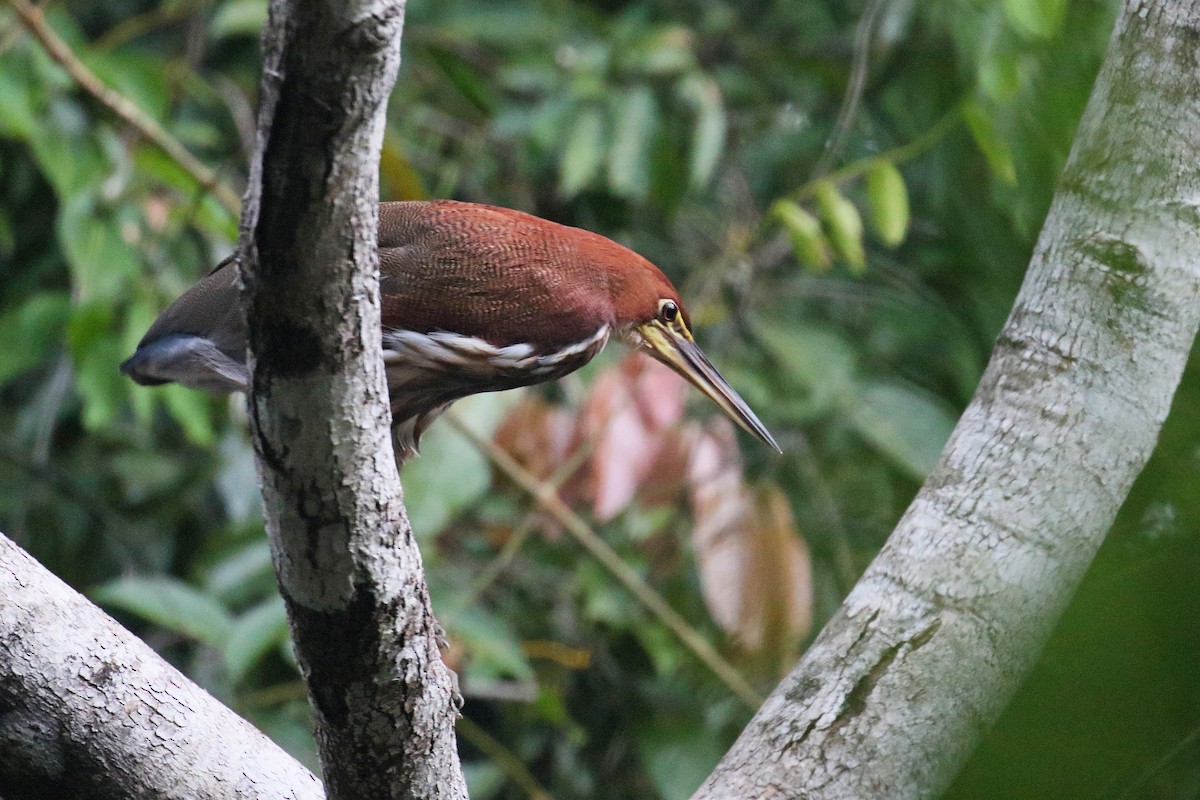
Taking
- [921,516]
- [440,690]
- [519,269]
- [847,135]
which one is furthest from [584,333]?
[847,135]

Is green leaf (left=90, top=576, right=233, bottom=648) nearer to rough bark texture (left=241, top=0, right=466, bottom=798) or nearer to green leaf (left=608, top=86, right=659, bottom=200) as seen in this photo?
green leaf (left=608, top=86, right=659, bottom=200)

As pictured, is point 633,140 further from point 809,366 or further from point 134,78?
point 134,78

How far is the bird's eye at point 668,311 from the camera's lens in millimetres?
2285

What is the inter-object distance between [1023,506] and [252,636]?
1884 millimetres

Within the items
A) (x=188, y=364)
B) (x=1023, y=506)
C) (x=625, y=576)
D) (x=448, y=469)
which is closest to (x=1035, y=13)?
(x=1023, y=506)

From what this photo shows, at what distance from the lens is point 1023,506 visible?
65.7 inches

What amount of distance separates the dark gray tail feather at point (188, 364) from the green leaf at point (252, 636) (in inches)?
28.2

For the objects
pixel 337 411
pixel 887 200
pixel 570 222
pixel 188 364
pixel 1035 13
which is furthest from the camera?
pixel 570 222

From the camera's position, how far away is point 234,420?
3.64 metres

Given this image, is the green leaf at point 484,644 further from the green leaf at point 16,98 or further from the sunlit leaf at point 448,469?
the green leaf at point 16,98

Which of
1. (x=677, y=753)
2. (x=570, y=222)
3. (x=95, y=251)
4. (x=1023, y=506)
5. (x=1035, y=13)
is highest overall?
(x=570, y=222)

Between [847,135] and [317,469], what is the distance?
8.54 feet

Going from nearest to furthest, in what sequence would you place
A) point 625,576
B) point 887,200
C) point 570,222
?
point 887,200 → point 625,576 → point 570,222

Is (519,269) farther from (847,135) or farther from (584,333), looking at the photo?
(847,135)
